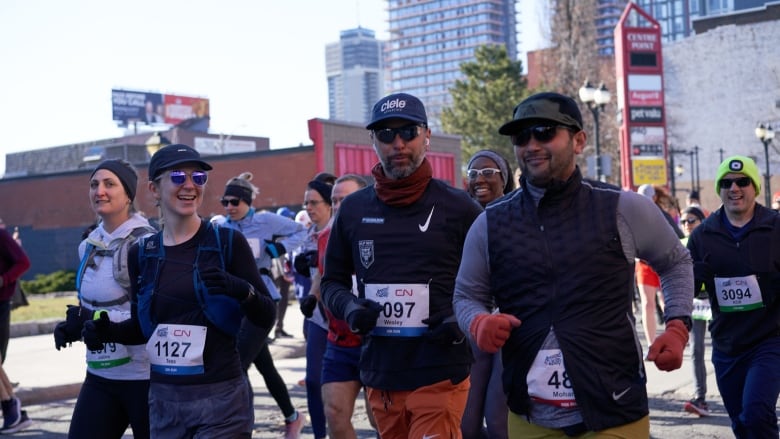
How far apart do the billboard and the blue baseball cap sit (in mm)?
119793

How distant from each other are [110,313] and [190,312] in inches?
34.4

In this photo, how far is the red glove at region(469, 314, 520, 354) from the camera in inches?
142

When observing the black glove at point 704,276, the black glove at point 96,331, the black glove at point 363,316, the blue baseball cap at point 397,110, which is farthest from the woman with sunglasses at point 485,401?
the black glove at point 96,331

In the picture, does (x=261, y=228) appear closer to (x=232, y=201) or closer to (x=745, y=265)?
(x=232, y=201)

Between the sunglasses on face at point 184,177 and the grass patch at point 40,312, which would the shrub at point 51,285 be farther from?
the sunglasses on face at point 184,177

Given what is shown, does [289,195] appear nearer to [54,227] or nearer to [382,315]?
[54,227]

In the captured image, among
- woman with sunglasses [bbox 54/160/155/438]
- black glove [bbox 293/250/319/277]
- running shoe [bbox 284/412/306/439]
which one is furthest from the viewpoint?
running shoe [bbox 284/412/306/439]

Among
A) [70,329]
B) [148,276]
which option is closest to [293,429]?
[70,329]

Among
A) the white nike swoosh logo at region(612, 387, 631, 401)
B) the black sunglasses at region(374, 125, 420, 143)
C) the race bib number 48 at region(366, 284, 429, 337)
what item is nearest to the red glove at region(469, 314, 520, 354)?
the white nike swoosh logo at region(612, 387, 631, 401)

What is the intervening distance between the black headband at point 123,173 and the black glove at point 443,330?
6.35 feet

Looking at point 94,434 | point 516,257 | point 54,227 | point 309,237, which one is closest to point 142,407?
point 94,434

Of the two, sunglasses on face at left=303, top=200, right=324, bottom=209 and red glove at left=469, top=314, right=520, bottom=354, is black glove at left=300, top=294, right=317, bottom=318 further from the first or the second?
red glove at left=469, top=314, right=520, bottom=354

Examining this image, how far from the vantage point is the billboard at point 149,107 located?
401ft

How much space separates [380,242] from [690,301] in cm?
163
